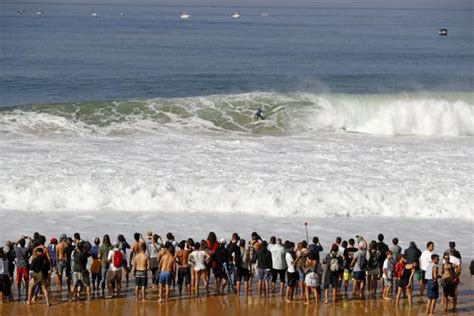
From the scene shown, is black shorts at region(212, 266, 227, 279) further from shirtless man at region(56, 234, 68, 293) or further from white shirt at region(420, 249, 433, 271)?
white shirt at region(420, 249, 433, 271)

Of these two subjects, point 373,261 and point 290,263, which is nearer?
point 290,263

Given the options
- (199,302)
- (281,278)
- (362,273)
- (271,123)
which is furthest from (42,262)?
(271,123)

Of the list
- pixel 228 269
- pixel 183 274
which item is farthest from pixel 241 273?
pixel 183 274

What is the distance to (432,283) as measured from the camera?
14062 millimetres

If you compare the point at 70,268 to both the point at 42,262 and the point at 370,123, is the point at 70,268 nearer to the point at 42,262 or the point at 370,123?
the point at 42,262

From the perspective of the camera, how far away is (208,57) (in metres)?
68.7

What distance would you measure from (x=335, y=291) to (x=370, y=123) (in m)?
21.8

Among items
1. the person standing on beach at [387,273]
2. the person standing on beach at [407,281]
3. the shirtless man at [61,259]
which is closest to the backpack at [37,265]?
the shirtless man at [61,259]

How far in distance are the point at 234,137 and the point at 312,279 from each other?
17.2 m

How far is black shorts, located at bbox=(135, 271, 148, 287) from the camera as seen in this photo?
14484mm

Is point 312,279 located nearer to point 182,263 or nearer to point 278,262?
point 278,262

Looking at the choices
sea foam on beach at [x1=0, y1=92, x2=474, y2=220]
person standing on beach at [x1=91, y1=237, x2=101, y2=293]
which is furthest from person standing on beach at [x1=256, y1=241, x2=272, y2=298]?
sea foam on beach at [x1=0, y1=92, x2=474, y2=220]

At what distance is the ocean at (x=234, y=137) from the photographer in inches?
841

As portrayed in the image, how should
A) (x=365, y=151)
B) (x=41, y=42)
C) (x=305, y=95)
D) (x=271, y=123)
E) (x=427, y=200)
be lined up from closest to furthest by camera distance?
1. (x=427, y=200)
2. (x=365, y=151)
3. (x=271, y=123)
4. (x=305, y=95)
5. (x=41, y=42)
